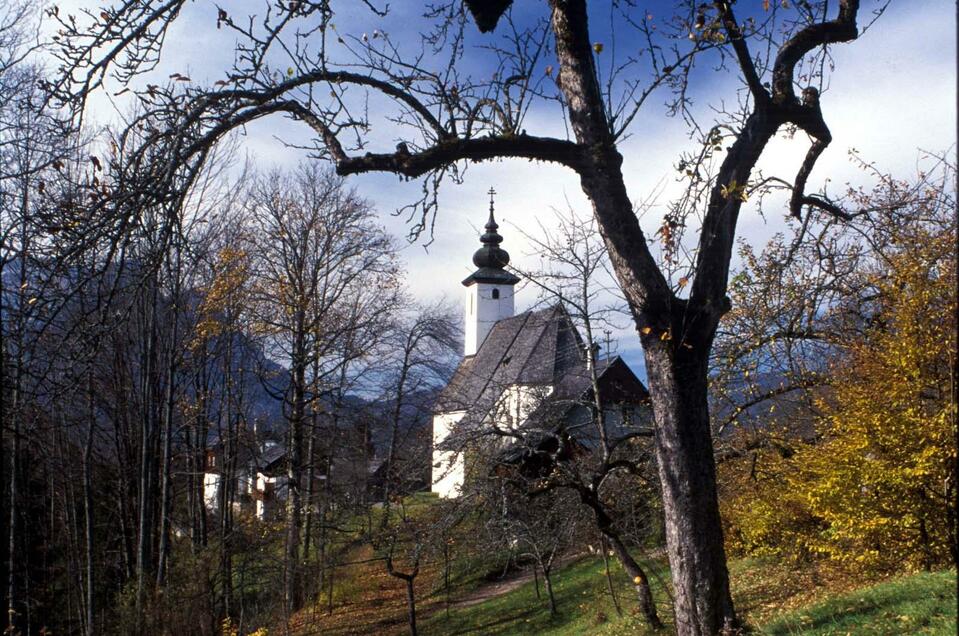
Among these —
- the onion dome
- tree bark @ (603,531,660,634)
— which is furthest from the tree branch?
the onion dome

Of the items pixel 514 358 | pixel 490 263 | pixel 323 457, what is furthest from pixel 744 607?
pixel 490 263

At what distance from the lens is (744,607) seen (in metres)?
9.89

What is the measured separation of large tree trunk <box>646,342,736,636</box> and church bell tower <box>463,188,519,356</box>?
44767 mm

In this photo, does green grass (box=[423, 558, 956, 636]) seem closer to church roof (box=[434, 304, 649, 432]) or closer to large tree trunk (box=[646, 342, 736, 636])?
large tree trunk (box=[646, 342, 736, 636])

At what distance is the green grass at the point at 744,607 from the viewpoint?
5.96 meters

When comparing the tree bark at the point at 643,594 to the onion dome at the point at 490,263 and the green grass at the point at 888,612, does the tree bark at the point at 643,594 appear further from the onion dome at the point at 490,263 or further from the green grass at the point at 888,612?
the onion dome at the point at 490,263

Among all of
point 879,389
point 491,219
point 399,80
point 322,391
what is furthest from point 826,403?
point 491,219

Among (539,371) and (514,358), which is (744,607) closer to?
(539,371)

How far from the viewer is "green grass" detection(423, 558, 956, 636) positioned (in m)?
5.96

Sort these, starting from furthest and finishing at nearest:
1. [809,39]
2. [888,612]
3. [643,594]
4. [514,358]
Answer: [514,358] < [643,594] < [888,612] < [809,39]

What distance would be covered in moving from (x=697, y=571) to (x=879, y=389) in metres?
4.49

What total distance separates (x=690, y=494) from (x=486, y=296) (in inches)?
1823

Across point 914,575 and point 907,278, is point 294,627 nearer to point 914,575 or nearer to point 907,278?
point 914,575

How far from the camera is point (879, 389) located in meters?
7.92
